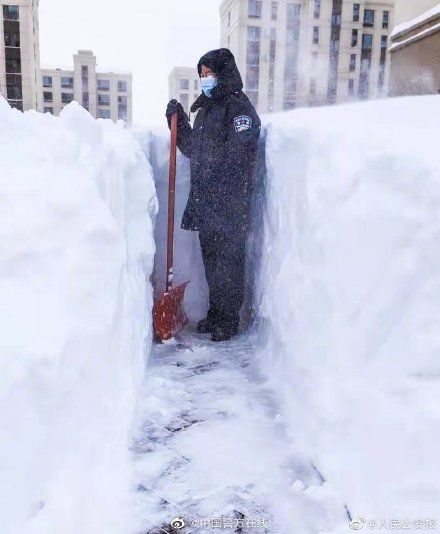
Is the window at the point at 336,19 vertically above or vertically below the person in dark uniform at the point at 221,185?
above

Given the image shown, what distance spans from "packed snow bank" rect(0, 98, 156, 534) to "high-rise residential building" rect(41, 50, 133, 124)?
5678 centimetres

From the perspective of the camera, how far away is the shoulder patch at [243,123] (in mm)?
A: 3592

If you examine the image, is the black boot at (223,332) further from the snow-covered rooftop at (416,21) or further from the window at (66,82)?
the window at (66,82)

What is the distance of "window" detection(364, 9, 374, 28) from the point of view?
150 feet

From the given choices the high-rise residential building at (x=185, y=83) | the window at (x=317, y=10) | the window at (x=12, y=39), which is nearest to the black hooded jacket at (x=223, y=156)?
the window at (x=12, y=39)

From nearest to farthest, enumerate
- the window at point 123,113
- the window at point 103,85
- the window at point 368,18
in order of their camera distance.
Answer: the window at point 368,18 < the window at point 103,85 < the window at point 123,113

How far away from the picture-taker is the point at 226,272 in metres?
3.84

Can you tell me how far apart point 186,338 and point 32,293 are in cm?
220

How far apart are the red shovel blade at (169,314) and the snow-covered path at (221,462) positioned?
0.51 metres

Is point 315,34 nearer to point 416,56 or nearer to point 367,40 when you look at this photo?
point 367,40

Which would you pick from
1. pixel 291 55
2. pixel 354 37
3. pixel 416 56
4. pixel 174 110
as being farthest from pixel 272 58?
pixel 174 110

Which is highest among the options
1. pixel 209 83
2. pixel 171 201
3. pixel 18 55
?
pixel 18 55

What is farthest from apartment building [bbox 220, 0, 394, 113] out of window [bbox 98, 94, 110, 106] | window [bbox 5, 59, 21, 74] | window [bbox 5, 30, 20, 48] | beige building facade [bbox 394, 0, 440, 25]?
beige building facade [bbox 394, 0, 440, 25]

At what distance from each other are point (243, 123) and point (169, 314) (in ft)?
4.53
